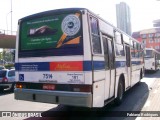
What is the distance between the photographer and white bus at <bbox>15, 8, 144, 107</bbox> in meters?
6.50

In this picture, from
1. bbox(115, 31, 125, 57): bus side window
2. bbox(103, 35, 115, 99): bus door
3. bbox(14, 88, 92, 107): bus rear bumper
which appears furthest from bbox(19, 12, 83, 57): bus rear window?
bbox(115, 31, 125, 57): bus side window

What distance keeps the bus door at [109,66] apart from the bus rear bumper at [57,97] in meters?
1.53

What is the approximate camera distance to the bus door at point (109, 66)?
7.78 m

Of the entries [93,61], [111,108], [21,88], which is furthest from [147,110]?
[21,88]

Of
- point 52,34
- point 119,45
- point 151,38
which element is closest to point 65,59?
point 52,34

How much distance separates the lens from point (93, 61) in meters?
6.55

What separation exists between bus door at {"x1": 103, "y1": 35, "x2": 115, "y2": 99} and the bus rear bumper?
1531 mm

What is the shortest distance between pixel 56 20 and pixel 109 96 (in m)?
3.13

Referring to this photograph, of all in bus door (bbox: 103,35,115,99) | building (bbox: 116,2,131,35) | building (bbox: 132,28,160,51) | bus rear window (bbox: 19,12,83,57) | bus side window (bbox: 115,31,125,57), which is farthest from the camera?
building (bbox: 116,2,131,35)

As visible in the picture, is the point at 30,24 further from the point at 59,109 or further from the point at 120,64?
the point at 120,64

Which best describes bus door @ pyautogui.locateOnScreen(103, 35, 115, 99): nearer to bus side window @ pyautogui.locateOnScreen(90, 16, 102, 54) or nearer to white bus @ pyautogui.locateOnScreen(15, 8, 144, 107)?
white bus @ pyautogui.locateOnScreen(15, 8, 144, 107)

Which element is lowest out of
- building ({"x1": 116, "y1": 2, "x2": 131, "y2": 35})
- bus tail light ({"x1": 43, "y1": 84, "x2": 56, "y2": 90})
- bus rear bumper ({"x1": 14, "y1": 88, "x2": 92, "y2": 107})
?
bus rear bumper ({"x1": 14, "y1": 88, "x2": 92, "y2": 107})

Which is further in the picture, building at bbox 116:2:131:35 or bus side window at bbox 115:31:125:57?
building at bbox 116:2:131:35

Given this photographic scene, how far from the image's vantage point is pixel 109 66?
26.7 ft
